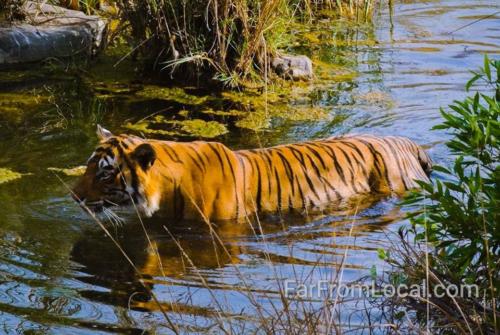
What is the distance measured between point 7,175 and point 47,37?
314 cm

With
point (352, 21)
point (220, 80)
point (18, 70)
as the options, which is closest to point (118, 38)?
point (18, 70)

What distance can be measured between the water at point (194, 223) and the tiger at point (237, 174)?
0.51 feet

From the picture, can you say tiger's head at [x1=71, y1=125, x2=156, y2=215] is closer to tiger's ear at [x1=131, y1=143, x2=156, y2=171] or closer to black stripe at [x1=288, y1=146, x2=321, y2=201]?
tiger's ear at [x1=131, y1=143, x2=156, y2=171]

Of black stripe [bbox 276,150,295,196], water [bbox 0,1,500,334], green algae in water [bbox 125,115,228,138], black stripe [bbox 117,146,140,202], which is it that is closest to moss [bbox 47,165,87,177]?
water [bbox 0,1,500,334]

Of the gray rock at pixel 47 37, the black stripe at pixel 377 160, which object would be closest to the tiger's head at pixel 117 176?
the black stripe at pixel 377 160

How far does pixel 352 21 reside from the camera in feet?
36.7

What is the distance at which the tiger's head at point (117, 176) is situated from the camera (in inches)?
209

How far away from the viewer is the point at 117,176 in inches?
211

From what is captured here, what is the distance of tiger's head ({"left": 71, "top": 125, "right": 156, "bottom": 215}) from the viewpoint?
209 inches

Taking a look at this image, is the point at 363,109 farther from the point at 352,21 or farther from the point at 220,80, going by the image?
the point at 352,21

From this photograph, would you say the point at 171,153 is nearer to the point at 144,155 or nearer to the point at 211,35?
the point at 144,155

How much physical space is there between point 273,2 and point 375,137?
207cm

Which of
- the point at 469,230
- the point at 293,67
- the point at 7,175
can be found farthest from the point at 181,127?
the point at 469,230

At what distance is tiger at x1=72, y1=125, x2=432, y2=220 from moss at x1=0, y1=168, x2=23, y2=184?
3.14 ft
